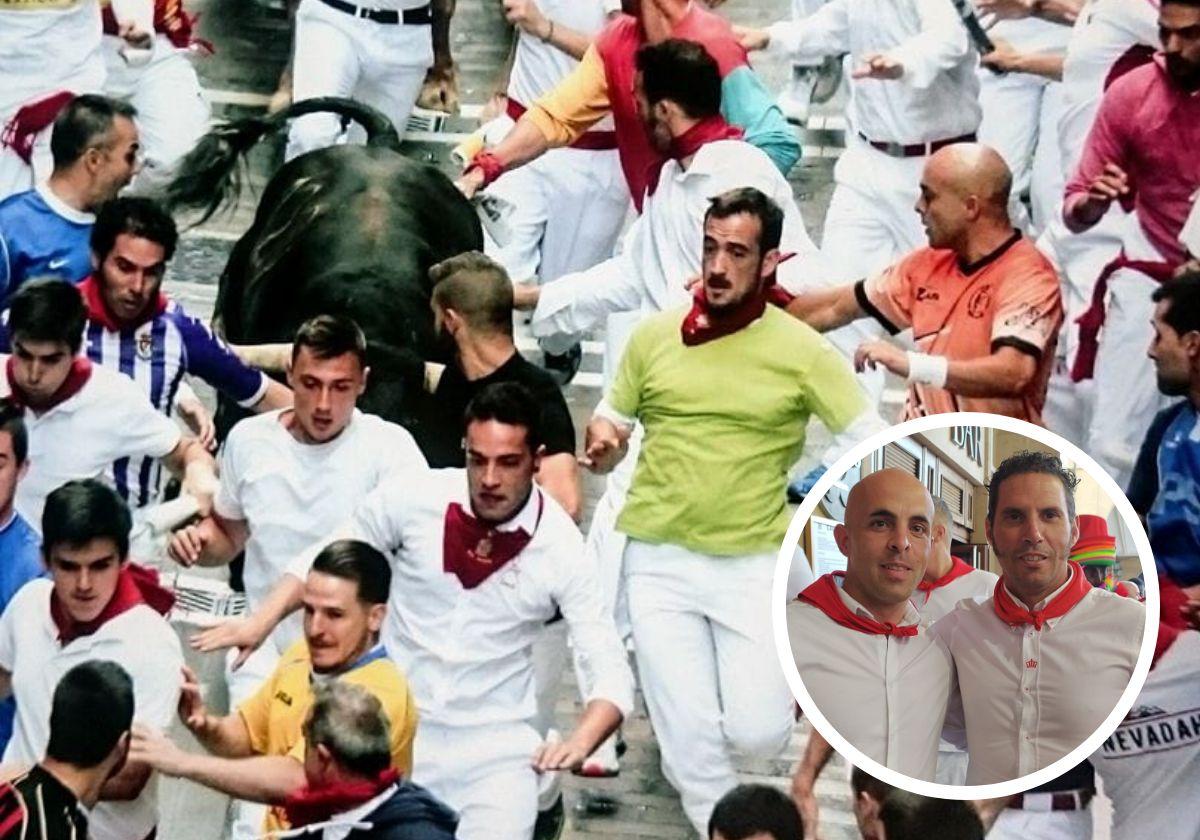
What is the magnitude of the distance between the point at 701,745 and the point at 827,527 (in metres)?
0.50

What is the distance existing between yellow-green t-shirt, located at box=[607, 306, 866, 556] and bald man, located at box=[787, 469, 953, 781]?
15 centimetres

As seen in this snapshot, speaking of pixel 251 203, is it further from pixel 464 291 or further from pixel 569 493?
pixel 569 493

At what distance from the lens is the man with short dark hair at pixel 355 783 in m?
4.51

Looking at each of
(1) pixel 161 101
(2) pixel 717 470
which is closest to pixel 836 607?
(2) pixel 717 470

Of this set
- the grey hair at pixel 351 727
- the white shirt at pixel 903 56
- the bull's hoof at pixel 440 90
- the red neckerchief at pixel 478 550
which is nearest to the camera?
the grey hair at pixel 351 727

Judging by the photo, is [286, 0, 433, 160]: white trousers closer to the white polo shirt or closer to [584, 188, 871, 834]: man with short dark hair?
[584, 188, 871, 834]: man with short dark hair

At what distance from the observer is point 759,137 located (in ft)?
15.4

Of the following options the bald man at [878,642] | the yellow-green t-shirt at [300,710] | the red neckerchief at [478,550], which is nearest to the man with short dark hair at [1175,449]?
the bald man at [878,642]

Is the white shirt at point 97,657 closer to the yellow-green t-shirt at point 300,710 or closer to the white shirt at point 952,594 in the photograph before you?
the yellow-green t-shirt at point 300,710

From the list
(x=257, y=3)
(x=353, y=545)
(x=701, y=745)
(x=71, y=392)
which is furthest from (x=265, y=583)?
(x=257, y=3)

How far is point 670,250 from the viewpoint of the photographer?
4727mm

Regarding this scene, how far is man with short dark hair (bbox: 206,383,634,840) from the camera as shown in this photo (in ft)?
15.1

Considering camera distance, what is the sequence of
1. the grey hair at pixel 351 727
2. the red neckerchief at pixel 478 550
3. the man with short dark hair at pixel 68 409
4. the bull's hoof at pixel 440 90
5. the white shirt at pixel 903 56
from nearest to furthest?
the grey hair at pixel 351 727 < the red neckerchief at pixel 478 550 < the white shirt at pixel 903 56 < the man with short dark hair at pixel 68 409 < the bull's hoof at pixel 440 90

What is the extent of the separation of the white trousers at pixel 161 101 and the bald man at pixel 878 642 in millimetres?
1603
